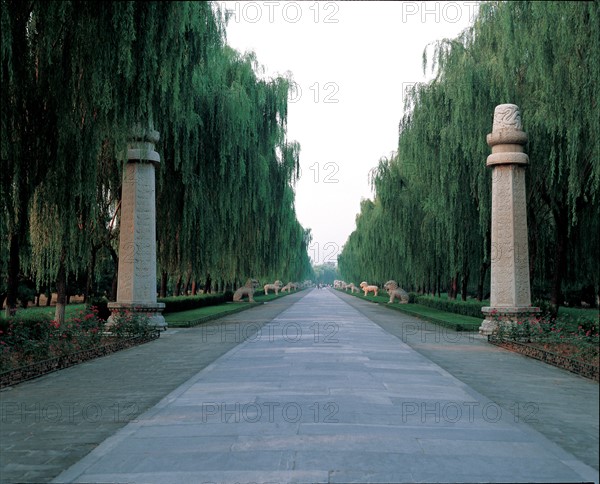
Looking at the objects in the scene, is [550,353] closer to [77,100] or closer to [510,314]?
[510,314]

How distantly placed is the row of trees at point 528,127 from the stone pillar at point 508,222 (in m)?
0.84

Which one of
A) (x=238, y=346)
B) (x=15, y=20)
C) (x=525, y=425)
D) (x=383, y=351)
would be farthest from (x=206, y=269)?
(x=525, y=425)

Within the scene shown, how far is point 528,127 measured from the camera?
56.4 ft

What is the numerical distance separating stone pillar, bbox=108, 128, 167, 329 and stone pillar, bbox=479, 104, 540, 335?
9.35 meters

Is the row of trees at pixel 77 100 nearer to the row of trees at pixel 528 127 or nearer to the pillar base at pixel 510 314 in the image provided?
the row of trees at pixel 528 127

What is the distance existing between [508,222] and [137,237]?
10158 mm

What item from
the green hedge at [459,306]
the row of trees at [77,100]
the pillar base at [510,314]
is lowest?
the green hedge at [459,306]

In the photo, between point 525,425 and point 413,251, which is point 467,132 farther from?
point 525,425

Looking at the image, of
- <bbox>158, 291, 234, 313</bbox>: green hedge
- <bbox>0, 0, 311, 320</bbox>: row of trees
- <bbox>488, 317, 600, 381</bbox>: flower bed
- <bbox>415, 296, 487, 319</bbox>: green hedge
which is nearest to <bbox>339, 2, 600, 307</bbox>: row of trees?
<bbox>415, 296, 487, 319</bbox>: green hedge

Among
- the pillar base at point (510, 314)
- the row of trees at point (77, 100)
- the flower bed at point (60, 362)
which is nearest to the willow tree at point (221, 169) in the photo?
the row of trees at point (77, 100)

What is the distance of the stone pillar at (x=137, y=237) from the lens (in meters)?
17.4

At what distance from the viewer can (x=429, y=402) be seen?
7426mm

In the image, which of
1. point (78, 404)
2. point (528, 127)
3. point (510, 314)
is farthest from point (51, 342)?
point (528, 127)

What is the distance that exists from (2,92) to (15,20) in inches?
45.3
